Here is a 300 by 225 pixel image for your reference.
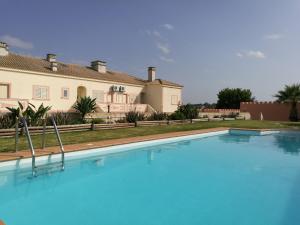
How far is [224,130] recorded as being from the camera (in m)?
22.7

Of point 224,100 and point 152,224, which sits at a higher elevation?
point 224,100

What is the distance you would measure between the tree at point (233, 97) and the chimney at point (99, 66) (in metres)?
31.3

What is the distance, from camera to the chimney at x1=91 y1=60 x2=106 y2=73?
109 ft

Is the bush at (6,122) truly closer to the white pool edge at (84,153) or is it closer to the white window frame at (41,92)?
the white pool edge at (84,153)

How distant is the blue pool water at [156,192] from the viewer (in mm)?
5828

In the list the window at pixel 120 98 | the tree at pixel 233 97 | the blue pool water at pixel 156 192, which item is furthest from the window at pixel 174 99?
the blue pool water at pixel 156 192

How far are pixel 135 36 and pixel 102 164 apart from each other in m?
16.9

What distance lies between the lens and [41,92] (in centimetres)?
2488

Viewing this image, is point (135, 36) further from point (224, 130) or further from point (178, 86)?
point (178, 86)

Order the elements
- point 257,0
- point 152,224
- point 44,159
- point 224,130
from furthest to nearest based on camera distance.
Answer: point 224,130
point 257,0
point 44,159
point 152,224

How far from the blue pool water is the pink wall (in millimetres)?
30123

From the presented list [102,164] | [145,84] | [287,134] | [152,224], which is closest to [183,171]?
[102,164]

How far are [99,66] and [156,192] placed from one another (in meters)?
27.6

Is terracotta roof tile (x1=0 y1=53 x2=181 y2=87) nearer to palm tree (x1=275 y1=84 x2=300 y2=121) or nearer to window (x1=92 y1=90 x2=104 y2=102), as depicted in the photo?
window (x1=92 y1=90 x2=104 y2=102)
